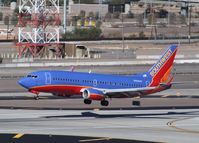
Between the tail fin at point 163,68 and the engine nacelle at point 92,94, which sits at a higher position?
the tail fin at point 163,68

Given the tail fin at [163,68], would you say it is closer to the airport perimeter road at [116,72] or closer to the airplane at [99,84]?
the airplane at [99,84]

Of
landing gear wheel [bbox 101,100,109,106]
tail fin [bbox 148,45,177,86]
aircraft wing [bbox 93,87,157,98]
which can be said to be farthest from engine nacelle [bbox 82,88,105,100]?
tail fin [bbox 148,45,177,86]

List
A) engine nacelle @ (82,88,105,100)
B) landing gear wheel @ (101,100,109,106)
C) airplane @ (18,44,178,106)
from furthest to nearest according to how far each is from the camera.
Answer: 1. landing gear wheel @ (101,100,109,106)
2. airplane @ (18,44,178,106)
3. engine nacelle @ (82,88,105,100)

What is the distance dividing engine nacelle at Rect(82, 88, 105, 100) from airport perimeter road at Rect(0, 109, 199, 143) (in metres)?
3.95

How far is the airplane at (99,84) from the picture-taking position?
7675 cm

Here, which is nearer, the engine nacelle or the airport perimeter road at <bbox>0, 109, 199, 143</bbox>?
the airport perimeter road at <bbox>0, 109, 199, 143</bbox>

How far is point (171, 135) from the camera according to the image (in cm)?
5522

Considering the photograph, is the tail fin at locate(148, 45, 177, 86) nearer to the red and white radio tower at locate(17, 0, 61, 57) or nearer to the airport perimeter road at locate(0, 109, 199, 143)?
the airport perimeter road at locate(0, 109, 199, 143)

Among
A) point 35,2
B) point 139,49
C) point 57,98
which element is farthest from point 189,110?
point 139,49

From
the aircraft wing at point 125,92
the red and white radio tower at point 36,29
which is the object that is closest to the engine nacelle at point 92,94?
the aircraft wing at point 125,92

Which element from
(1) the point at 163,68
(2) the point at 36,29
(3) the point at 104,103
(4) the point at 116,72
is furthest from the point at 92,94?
(2) the point at 36,29

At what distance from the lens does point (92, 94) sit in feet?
250

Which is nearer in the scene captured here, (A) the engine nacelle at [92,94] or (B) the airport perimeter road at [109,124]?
(B) the airport perimeter road at [109,124]

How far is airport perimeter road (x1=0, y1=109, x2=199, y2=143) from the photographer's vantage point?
5516 cm
